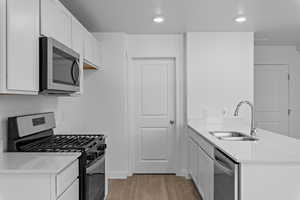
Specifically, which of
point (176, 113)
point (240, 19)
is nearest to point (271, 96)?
point (176, 113)

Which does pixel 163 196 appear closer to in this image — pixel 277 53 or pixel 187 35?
pixel 187 35

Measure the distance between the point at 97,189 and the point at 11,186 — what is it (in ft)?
3.68

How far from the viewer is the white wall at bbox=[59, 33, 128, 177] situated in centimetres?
465

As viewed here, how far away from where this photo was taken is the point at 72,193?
2039 millimetres

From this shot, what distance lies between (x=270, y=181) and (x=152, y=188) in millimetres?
2357

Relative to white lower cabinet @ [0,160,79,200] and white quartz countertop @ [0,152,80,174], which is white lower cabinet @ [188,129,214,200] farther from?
white lower cabinet @ [0,160,79,200]

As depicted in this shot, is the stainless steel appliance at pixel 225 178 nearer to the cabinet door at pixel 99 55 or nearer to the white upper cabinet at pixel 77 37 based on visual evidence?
the white upper cabinet at pixel 77 37

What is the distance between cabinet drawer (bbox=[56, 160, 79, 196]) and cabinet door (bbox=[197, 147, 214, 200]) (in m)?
1.38

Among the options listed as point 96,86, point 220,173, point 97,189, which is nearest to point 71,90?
point 97,189

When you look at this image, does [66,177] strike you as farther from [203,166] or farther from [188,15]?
[188,15]

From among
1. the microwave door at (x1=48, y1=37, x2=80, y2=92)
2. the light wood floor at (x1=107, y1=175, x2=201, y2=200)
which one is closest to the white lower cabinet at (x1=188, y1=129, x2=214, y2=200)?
the light wood floor at (x1=107, y1=175, x2=201, y2=200)

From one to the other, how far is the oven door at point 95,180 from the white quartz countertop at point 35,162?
345 mm

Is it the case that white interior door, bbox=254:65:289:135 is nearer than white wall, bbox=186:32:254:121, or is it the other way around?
white wall, bbox=186:32:254:121

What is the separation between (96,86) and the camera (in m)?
4.67
